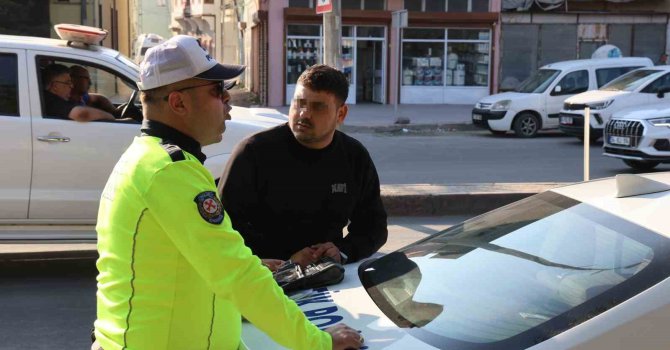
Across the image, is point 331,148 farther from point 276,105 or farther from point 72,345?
point 276,105

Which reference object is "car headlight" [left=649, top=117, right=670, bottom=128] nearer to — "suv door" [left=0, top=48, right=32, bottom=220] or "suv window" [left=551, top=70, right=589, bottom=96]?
"suv window" [left=551, top=70, right=589, bottom=96]

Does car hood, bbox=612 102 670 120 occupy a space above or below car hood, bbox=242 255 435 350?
above

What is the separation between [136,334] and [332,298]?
106 centimetres

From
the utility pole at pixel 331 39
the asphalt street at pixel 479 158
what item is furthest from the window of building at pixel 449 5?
the utility pole at pixel 331 39

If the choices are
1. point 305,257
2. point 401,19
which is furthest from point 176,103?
point 401,19

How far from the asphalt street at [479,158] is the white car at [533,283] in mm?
8677

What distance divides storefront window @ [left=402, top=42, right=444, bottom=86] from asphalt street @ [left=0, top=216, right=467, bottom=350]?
64.2 feet

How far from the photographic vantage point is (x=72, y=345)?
5.21 meters

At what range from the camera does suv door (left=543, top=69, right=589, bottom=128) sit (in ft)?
62.2

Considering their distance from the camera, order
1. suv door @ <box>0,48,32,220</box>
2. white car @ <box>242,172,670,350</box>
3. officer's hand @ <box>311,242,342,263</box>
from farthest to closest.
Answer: suv door @ <box>0,48,32,220</box>
officer's hand @ <box>311,242,342,263</box>
white car @ <box>242,172,670,350</box>

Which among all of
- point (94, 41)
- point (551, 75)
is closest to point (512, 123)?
point (551, 75)

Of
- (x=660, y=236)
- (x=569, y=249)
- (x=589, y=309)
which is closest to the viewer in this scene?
(x=589, y=309)

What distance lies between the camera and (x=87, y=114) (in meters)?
6.68

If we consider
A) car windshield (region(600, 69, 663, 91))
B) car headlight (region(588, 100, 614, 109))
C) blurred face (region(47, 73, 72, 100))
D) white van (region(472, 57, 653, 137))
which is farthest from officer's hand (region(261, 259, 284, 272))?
white van (region(472, 57, 653, 137))
